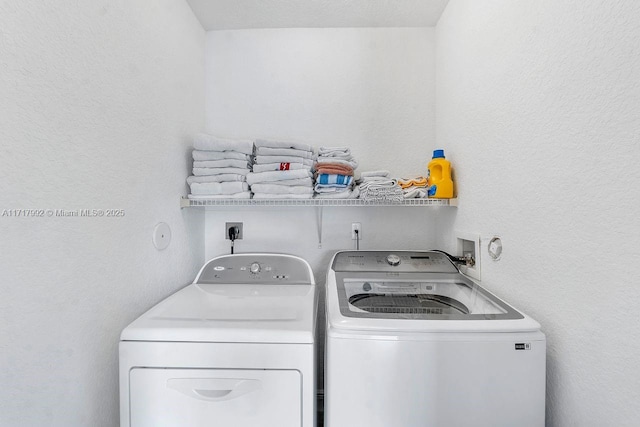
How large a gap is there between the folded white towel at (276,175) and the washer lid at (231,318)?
62 cm

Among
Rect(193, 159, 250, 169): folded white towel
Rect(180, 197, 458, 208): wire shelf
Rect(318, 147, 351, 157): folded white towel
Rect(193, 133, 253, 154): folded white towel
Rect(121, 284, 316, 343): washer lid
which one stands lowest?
Rect(121, 284, 316, 343): washer lid

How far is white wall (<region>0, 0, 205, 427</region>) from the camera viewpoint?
75cm

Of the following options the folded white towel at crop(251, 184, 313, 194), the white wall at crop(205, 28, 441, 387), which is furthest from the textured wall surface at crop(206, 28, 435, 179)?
the folded white towel at crop(251, 184, 313, 194)

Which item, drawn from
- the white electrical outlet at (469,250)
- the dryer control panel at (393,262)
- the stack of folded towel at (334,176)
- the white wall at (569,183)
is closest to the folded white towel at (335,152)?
the stack of folded towel at (334,176)

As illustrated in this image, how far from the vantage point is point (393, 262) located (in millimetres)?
1579

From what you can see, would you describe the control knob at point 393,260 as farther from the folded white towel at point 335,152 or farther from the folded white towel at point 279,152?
the folded white towel at point 279,152

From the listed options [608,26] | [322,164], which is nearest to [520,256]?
[608,26]

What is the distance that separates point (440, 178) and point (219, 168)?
1.30 meters

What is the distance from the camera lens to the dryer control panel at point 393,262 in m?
1.54

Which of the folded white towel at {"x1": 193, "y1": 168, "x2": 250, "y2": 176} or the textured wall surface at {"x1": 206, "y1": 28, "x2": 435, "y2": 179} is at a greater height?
the textured wall surface at {"x1": 206, "y1": 28, "x2": 435, "y2": 179}

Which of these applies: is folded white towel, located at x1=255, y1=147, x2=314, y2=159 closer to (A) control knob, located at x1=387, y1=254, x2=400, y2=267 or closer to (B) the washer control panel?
(B) the washer control panel

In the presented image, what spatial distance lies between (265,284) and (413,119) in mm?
1484

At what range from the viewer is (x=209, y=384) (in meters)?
0.95

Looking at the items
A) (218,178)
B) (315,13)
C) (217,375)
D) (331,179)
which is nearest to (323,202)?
(331,179)
